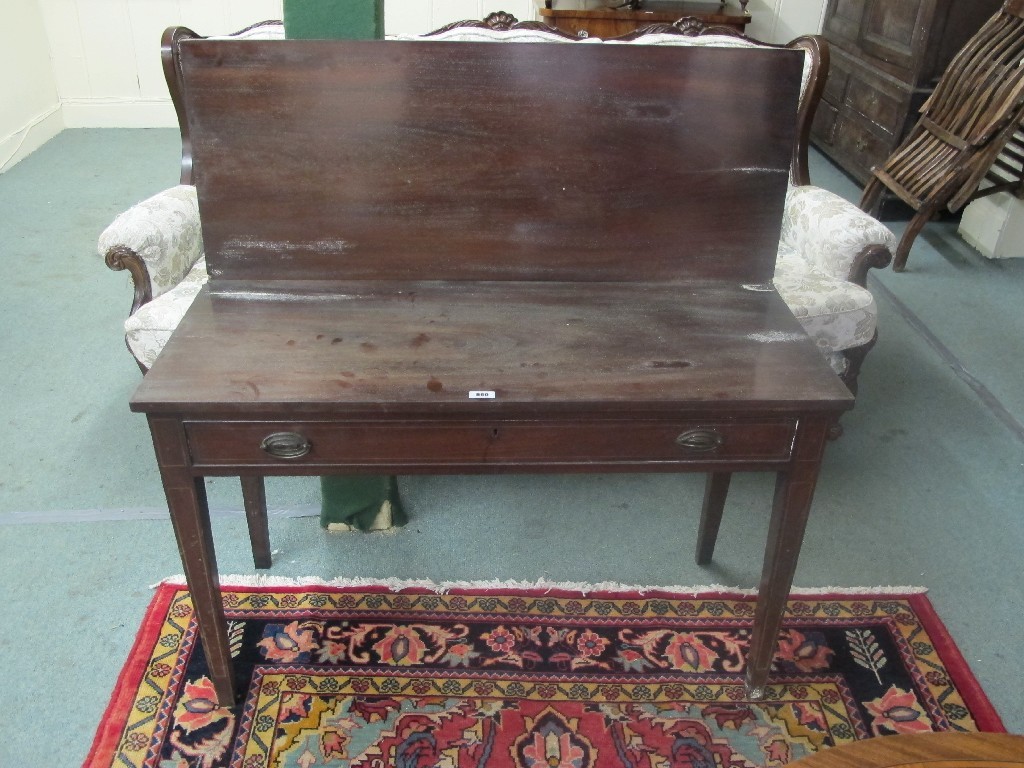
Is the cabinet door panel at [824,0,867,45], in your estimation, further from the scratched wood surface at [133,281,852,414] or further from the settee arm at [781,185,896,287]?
the scratched wood surface at [133,281,852,414]

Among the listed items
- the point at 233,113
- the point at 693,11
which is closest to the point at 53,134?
the point at 693,11

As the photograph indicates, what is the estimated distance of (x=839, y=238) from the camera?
7.73ft

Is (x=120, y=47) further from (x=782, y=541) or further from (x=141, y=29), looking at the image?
(x=782, y=541)

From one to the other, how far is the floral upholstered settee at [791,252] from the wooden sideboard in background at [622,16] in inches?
79.0

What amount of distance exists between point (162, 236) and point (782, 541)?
5.56 ft

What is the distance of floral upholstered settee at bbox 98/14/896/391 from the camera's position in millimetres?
2141

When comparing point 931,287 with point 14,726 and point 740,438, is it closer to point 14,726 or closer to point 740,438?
point 740,438

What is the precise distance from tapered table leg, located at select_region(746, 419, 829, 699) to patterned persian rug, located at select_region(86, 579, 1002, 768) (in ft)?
0.41

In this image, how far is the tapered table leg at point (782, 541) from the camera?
138 cm

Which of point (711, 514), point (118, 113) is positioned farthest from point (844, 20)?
point (118, 113)

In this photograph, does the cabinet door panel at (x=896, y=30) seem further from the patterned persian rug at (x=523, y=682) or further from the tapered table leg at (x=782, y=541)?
the tapered table leg at (x=782, y=541)

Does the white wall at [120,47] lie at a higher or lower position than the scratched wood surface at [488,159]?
lower

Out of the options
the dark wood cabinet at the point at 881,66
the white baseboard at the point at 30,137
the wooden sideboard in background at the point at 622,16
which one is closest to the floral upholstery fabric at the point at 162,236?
the wooden sideboard in background at the point at 622,16

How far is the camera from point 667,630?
6.14ft
